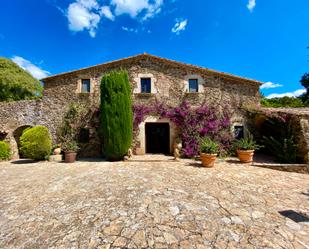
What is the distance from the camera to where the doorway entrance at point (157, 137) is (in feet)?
33.2

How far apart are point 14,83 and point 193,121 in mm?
20912

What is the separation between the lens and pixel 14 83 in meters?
18.2

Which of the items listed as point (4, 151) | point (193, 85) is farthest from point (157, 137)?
point (4, 151)

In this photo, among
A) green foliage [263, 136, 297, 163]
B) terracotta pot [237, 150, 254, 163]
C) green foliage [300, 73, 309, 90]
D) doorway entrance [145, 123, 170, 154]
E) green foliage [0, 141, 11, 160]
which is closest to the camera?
green foliage [263, 136, 297, 163]

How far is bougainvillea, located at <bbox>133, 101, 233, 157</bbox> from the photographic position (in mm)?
8867

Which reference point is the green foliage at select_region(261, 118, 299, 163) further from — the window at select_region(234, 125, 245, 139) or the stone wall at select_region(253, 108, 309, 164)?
the window at select_region(234, 125, 245, 139)

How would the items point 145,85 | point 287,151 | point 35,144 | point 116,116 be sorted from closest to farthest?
point 287,151, point 35,144, point 116,116, point 145,85

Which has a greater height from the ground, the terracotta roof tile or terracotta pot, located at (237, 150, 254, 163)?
the terracotta roof tile

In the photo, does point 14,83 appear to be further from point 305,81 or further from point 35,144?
point 305,81

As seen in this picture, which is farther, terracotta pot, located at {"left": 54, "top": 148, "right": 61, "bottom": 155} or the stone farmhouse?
the stone farmhouse

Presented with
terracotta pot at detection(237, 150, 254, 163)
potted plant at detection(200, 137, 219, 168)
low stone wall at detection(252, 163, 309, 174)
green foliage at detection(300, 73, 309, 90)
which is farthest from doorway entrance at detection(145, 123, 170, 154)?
green foliage at detection(300, 73, 309, 90)

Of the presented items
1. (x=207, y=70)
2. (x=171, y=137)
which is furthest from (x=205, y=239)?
(x=207, y=70)

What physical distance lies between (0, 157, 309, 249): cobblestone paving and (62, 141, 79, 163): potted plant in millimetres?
2422

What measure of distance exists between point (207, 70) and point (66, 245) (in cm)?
Result: 993
